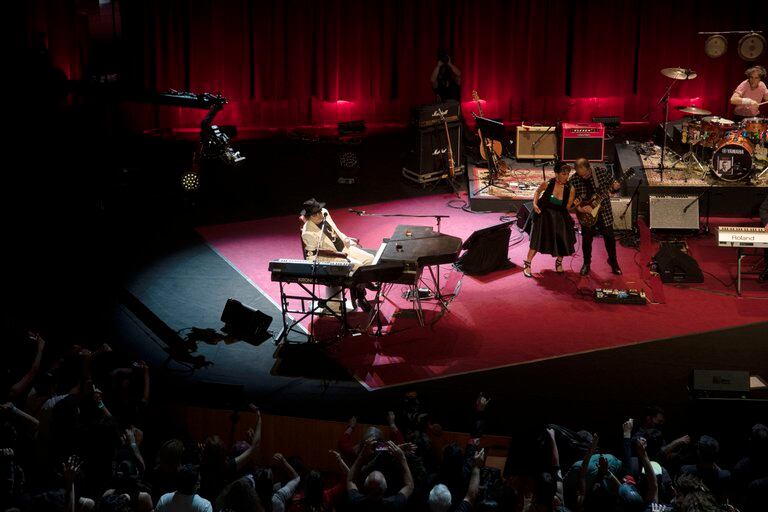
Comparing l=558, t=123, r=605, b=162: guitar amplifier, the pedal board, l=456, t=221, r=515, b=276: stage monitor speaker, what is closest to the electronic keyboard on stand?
the pedal board

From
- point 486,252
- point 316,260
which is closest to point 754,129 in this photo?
point 486,252

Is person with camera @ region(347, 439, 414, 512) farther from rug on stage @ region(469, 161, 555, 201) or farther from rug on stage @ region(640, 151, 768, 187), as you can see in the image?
rug on stage @ region(640, 151, 768, 187)

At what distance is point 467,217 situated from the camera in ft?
41.4

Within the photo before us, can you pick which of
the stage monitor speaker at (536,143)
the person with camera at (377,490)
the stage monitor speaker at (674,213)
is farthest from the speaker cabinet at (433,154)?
the person with camera at (377,490)

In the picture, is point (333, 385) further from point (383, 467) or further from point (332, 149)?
point (332, 149)

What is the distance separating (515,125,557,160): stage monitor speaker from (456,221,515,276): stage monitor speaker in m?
4.04

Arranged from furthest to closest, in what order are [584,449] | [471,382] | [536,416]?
1. [471,382]
2. [536,416]
3. [584,449]

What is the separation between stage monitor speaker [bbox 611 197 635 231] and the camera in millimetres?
11844

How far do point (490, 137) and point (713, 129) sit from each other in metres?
3.03

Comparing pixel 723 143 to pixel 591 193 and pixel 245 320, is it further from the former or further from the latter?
pixel 245 320

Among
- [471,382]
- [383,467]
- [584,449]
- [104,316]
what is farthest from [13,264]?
[584,449]

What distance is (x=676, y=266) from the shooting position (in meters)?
10.5

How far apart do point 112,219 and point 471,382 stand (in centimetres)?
618

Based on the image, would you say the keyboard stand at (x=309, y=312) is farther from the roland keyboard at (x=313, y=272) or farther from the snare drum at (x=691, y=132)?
the snare drum at (x=691, y=132)
